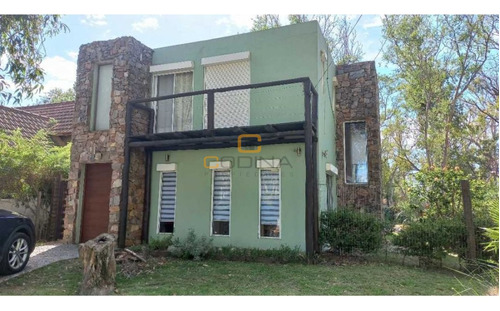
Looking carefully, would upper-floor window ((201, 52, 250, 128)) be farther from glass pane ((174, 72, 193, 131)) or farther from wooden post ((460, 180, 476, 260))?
wooden post ((460, 180, 476, 260))

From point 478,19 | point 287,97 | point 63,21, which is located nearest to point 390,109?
point 478,19

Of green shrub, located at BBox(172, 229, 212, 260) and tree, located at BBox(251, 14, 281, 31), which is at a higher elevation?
tree, located at BBox(251, 14, 281, 31)

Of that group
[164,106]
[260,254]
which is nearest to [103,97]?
[164,106]

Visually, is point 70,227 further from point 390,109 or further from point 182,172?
point 390,109

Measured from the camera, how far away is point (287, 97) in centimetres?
838

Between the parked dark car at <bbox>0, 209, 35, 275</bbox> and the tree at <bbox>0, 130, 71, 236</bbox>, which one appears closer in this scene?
the parked dark car at <bbox>0, 209, 35, 275</bbox>

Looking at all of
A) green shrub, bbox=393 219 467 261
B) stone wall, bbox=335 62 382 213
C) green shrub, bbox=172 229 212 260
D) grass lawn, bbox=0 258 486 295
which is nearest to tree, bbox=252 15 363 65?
A: stone wall, bbox=335 62 382 213

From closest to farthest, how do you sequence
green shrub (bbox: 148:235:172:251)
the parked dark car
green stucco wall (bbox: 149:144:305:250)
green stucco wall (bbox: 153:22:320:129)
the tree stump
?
1. the tree stump
2. the parked dark car
3. green stucco wall (bbox: 149:144:305:250)
4. green shrub (bbox: 148:235:172:251)
5. green stucco wall (bbox: 153:22:320:129)

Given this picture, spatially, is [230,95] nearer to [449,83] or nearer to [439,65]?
[439,65]

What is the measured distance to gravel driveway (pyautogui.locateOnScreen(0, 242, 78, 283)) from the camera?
6.50 meters

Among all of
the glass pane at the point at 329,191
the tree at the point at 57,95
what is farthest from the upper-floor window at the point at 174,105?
the tree at the point at 57,95

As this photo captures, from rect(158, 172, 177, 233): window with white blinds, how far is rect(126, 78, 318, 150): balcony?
808 millimetres
